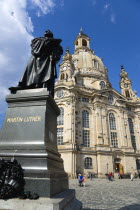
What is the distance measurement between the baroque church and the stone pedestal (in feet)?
83.0

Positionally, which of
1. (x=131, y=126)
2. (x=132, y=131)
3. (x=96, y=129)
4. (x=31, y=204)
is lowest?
(x=31, y=204)

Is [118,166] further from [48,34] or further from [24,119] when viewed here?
[24,119]

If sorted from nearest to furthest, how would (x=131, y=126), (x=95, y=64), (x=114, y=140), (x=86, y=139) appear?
1. (x=86, y=139)
2. (x=114, y=140)
3. (x=131, y=126)
4. (x=95, y=64)

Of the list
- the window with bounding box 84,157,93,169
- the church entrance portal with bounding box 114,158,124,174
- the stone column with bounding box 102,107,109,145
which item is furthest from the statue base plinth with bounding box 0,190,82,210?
the church entrance portal with bounding box 114,158,124,174

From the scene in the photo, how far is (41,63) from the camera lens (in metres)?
5.65

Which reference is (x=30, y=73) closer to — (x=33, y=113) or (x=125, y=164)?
(x=33, y=113)

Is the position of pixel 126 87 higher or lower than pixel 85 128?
higher

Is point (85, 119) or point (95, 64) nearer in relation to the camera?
point (85, 119)

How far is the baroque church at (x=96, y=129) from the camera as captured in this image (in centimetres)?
2967

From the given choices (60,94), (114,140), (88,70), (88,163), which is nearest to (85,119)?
(114,140)

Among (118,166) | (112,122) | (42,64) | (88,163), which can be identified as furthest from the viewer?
(112,122)

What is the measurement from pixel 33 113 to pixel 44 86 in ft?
4.15

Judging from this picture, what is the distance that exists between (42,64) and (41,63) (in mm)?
80

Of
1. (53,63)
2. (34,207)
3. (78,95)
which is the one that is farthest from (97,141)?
(34,207)
